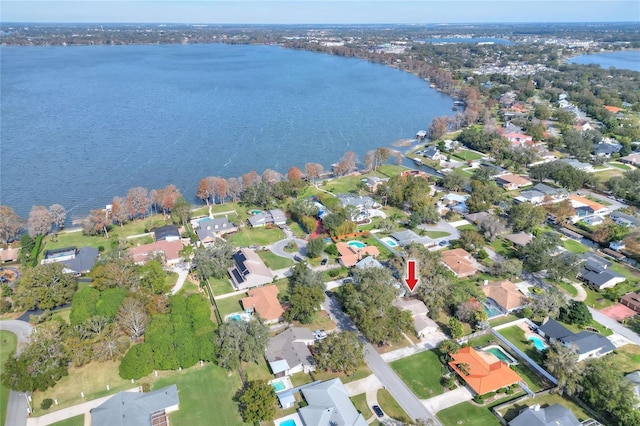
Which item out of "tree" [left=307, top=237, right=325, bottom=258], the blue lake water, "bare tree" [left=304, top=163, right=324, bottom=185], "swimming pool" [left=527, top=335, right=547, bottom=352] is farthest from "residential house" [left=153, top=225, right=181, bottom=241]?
the blue lake water

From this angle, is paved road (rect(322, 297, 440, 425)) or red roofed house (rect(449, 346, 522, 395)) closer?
paved road (rect(322, 297, 440, 425))

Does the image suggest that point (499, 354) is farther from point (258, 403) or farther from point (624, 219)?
point (624, 219)

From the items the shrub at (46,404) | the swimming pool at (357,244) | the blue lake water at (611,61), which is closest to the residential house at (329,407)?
the shrub at (46,404)

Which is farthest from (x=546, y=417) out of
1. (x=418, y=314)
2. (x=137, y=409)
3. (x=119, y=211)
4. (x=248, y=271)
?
(x=119, y=211)

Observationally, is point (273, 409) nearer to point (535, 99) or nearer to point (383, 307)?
point (383, 307)

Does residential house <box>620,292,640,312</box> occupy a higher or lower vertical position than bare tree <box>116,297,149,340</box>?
lower

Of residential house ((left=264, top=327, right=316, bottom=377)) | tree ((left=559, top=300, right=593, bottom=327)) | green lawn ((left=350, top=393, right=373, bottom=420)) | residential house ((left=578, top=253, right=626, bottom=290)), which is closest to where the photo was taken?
green lawn ((left=350, top=393, right=373, bottom=420))

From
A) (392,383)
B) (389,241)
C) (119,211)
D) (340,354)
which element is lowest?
(392,383)

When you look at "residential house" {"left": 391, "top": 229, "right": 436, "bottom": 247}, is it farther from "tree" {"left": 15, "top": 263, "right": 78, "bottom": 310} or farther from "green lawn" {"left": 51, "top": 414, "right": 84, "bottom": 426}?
"tree" {"left": 15, "top": 263, "right": 78, "bottom": 310}
